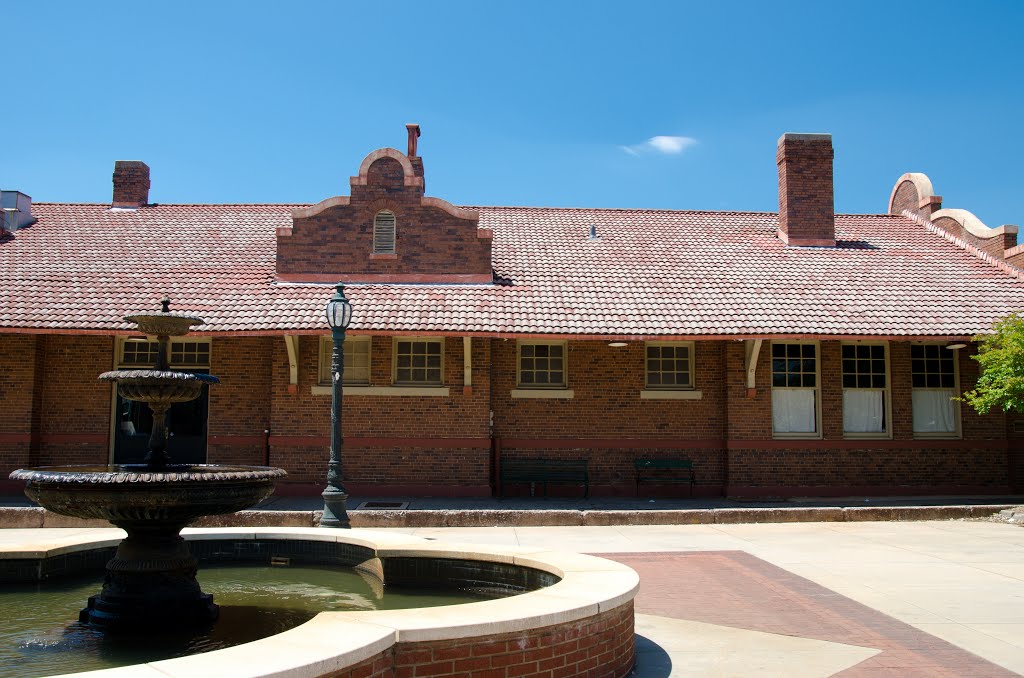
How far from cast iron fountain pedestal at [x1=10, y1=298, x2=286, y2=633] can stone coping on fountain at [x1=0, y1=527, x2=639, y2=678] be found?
1881 millimetres

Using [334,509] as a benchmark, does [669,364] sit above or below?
above

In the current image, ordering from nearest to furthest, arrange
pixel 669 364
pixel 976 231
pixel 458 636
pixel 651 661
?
pixel 458 636 < pixel 651 661 < pixel 669 364 < pixel 976 231

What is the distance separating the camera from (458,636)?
4.88 metres

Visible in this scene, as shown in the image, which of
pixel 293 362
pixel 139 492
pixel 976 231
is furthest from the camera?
pixel 976 231

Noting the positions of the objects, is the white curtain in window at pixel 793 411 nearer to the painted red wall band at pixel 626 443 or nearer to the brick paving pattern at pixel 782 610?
the painted red wall band at pixel 626 443

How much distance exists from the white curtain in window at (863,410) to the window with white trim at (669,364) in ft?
10.9

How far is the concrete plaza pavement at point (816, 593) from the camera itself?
6.45 m

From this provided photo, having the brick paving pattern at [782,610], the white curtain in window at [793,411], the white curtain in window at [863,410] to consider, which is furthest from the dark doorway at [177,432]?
the white curtain in window at [863,410]

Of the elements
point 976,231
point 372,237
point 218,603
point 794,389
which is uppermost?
point 976,231

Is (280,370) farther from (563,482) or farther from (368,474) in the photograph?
(563,482)

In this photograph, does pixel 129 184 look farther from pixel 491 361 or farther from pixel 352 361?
pixel 491 361

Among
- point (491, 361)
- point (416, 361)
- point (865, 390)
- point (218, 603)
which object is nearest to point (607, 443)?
point (491, 361)

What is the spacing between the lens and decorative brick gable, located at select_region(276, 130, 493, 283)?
→ 1838 centimetres

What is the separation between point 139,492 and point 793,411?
14855mm
